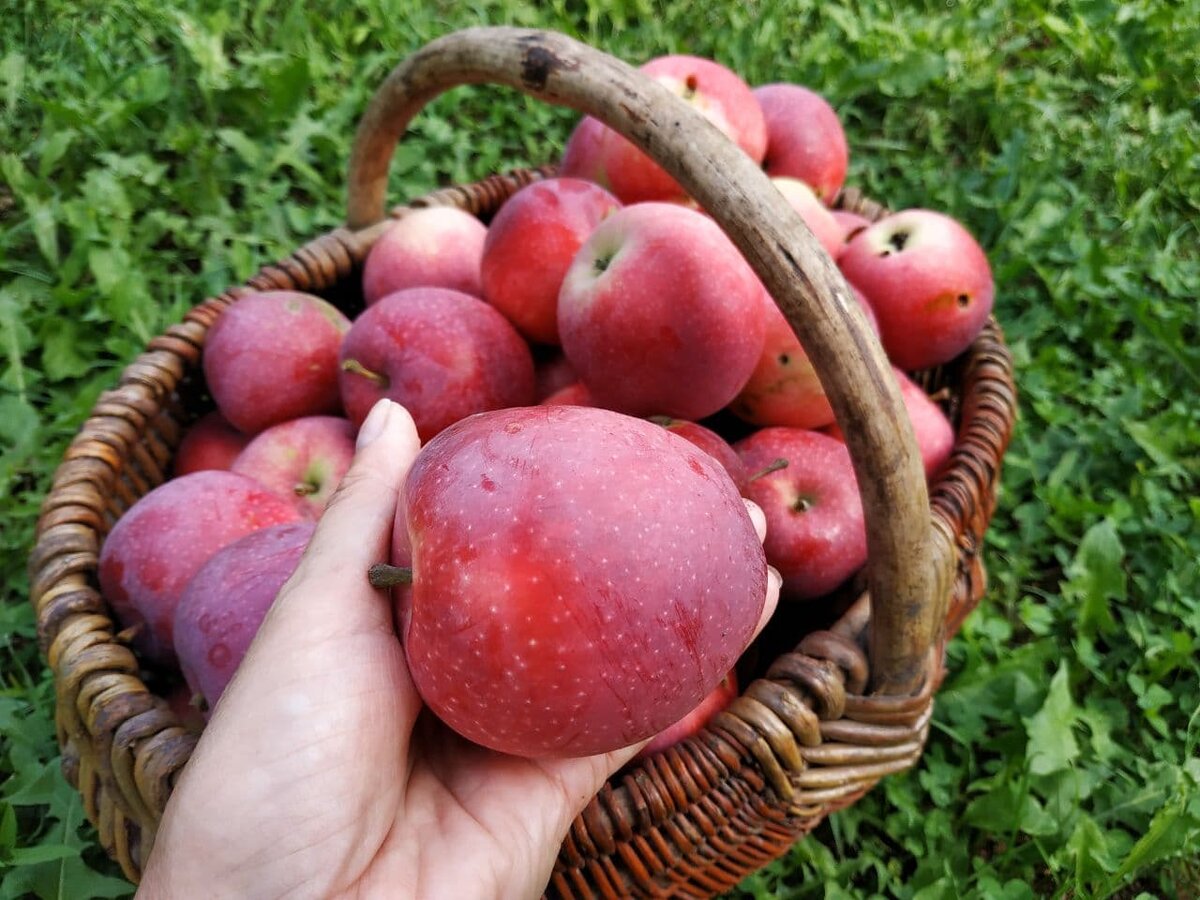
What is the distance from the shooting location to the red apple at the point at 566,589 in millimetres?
726

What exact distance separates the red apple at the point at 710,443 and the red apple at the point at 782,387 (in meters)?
0.20

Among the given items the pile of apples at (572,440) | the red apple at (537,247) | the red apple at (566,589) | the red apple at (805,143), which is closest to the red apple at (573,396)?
the pile of apples at (572,440)

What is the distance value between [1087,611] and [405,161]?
79.8 inches

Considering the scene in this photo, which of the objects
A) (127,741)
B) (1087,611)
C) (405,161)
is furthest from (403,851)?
(405,161)

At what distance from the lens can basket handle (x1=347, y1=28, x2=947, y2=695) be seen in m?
0.89

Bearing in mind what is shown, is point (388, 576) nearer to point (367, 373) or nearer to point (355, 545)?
point (355, 545)

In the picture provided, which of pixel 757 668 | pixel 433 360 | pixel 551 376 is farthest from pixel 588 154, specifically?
pixel 757 668

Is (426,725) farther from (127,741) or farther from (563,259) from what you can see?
(563,259)

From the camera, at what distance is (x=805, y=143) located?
1797mm

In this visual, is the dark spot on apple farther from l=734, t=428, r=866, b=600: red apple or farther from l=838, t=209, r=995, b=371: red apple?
l=838, t=209, r=995, b=371: red apple

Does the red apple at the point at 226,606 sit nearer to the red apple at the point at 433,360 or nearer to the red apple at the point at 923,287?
the red apple at the point at 433,360

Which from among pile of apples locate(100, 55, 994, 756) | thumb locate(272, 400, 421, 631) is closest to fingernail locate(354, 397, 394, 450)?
thumb locate(272, 400, 421, 631)

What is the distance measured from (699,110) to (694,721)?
1055 mm

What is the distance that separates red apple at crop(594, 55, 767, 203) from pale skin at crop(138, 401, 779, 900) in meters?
0.89
